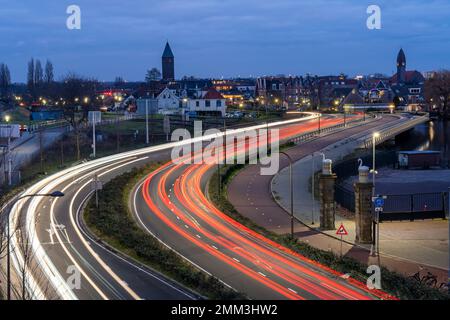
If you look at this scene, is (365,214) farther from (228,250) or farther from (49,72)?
(49,72)

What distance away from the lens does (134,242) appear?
75.5 feet

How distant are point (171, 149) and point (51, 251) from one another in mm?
32626

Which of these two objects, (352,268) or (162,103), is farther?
(162,103)

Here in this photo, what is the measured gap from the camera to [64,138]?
6606cm

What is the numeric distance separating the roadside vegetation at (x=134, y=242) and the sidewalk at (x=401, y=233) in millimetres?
7592

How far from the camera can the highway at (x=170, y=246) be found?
18.0m

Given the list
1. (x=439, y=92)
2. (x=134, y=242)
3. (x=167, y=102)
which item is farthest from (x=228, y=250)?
(x=439, y=92)

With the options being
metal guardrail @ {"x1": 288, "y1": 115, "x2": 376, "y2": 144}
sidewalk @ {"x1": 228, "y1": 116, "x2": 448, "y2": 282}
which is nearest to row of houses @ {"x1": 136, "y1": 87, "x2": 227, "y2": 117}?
metal guardrail @ {"x1": 288, "y1": 115, "x2": 376, "y2": 144}

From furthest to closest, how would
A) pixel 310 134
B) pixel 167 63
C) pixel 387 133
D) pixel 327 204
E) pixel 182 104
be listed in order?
pixel 167 63 < pixel 182 104 < pixel 387 133 < pixel 310 134 < pixel 327 204

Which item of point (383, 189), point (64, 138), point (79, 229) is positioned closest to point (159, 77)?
point (64, 138)

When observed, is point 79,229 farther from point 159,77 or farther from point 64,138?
point 159,77

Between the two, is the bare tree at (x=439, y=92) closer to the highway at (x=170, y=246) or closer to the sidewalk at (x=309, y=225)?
the sidewalk at (x=309, y=225)

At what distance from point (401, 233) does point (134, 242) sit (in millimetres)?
12502

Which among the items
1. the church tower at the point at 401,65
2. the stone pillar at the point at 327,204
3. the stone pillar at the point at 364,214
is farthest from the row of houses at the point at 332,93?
the stone pillar at the point at 364,214
